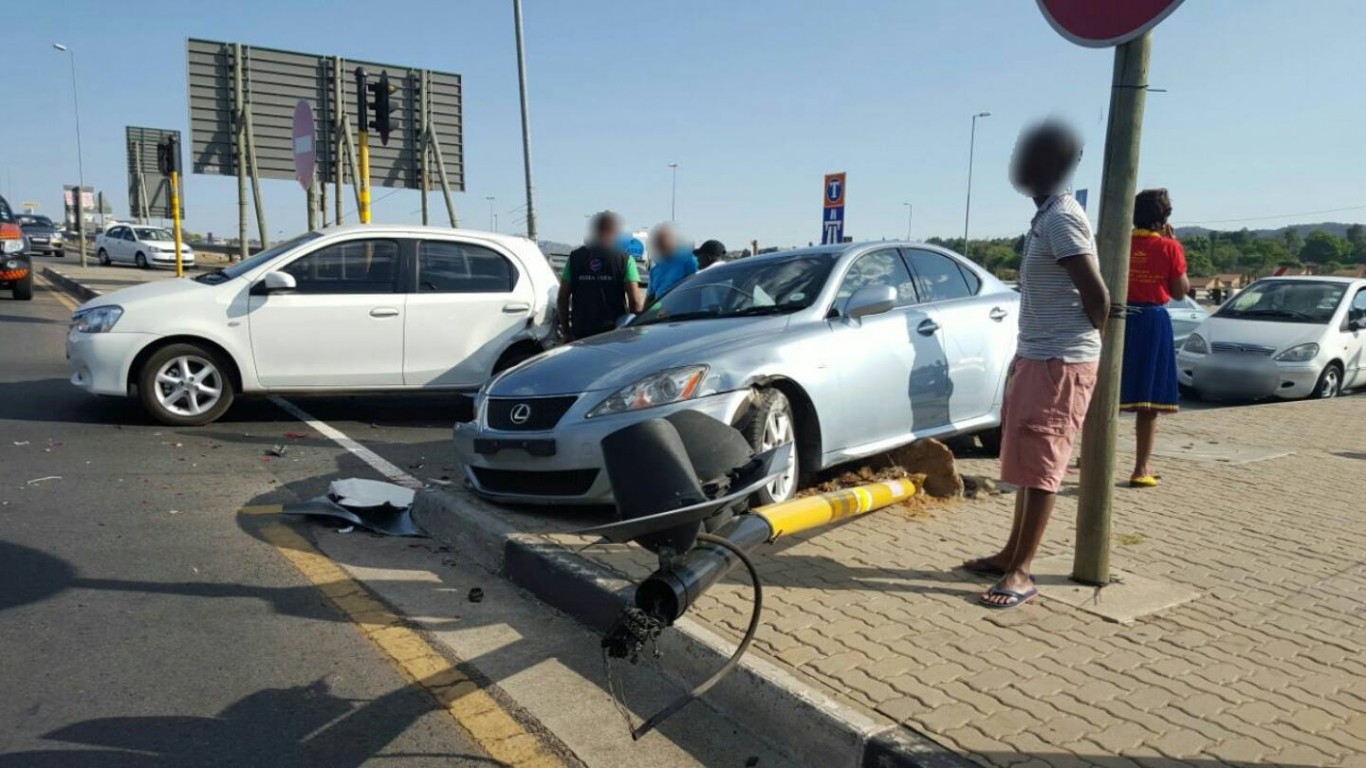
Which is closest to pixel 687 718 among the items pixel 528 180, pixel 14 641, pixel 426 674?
pixel 426 674

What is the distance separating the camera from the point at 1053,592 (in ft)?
12.9

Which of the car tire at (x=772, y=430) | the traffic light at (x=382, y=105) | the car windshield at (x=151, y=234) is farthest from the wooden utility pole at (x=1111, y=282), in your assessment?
the car windshield at (x=151, y=234)

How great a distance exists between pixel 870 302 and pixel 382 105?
957cm

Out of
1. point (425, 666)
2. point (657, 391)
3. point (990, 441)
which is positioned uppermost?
point (657, 391)

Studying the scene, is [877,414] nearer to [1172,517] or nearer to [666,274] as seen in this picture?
[1172,517]

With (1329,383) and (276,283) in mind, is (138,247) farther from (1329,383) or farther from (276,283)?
(1329,383)

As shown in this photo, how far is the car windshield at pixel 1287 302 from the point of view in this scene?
38.2 ft

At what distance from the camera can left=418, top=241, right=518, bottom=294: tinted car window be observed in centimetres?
798

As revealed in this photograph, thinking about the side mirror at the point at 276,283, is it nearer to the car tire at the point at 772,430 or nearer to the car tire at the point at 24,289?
the car tire at the point at 772,430

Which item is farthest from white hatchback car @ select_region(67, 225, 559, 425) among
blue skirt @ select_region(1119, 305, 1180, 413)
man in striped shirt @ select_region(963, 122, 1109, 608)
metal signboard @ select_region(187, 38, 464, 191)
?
metal signboard @ select_region(187, 38, 464, 191)

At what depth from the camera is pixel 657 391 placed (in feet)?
15.2

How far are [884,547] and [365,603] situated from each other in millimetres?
2400

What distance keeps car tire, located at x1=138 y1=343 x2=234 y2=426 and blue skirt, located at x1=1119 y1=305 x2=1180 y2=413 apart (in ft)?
21.7

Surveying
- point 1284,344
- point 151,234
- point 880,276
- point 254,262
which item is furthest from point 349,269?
point 151,234
